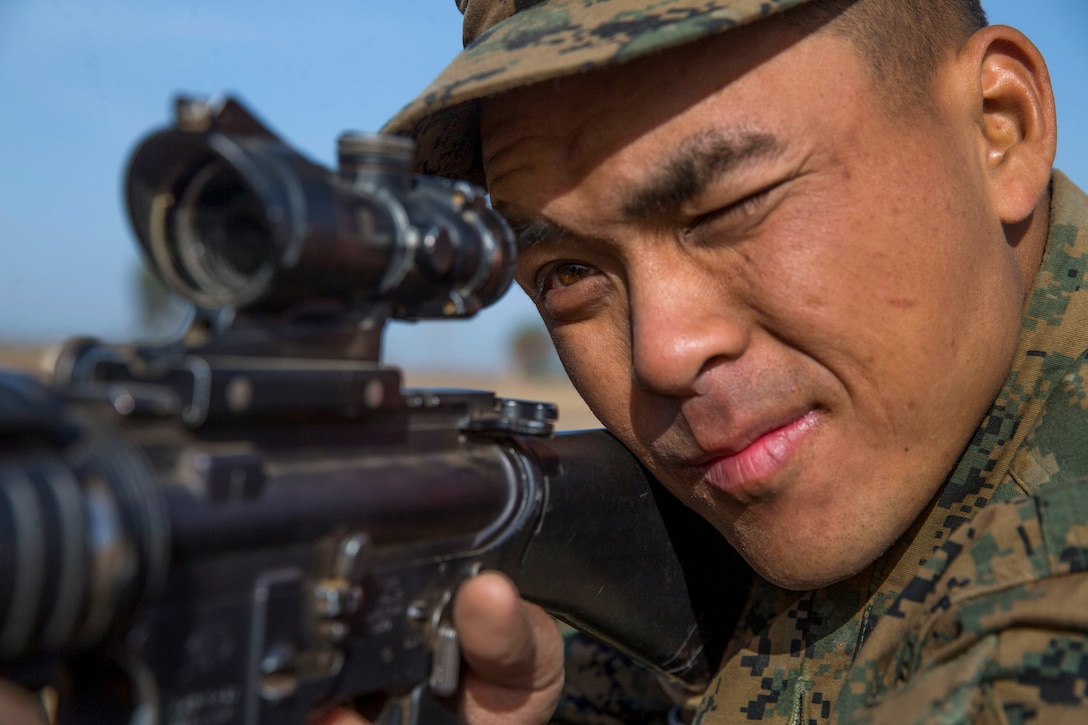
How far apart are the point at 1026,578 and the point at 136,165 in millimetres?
1625

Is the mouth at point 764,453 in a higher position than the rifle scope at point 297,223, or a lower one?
lower

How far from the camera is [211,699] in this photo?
148cm

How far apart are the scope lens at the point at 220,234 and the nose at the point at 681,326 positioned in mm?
817

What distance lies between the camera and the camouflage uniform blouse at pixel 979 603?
1.61 m

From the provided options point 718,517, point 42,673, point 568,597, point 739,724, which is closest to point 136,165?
point 42,673

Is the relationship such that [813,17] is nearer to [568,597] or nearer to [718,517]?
[718,517]

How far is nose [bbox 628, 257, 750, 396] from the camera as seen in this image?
6.72ft

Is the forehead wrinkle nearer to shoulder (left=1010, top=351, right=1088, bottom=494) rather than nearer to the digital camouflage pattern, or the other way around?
the digital camouflage pattern

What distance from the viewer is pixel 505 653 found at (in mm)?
1946

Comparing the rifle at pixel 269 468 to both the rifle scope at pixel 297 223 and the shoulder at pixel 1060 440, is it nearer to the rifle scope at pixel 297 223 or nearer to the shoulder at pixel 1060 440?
the rifle scope at pixel 297 223

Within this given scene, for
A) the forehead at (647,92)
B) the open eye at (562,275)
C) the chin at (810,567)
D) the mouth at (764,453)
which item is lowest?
the chin at (810,567)

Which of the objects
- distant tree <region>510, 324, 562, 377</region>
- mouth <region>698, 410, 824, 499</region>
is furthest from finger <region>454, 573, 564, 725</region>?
distant tree <region>510, 324, 562, 377</region>

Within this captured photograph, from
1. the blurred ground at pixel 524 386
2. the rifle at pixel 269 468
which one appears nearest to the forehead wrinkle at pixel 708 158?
the rifle at pixel 269 468

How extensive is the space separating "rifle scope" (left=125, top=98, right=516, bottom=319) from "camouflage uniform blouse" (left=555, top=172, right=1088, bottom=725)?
1.01 meters
